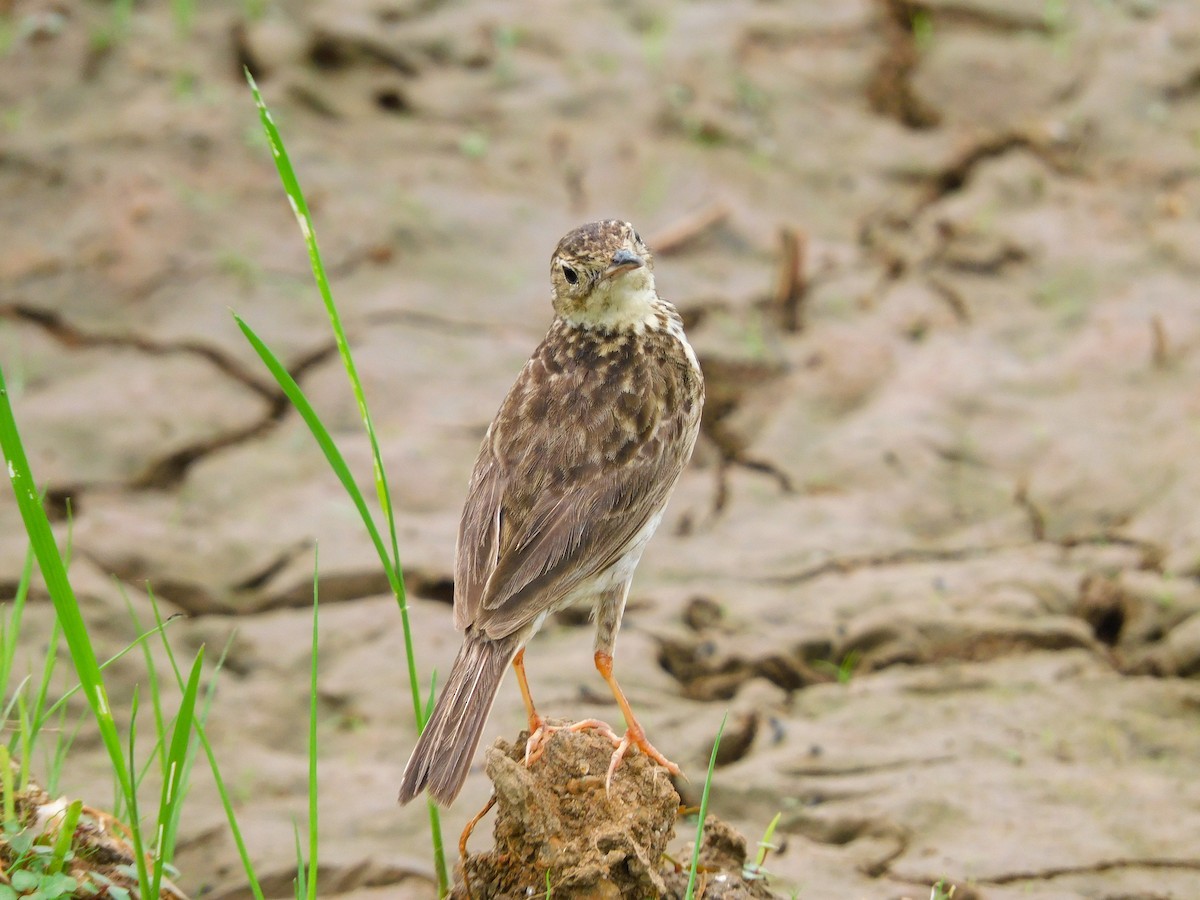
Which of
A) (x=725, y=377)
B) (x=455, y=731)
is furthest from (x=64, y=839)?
(x=725, y=377)

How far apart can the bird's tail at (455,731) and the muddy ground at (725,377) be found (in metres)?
0.97

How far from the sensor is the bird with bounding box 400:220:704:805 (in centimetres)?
369

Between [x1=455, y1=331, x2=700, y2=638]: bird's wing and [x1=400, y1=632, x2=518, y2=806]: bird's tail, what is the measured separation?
0.11 meters

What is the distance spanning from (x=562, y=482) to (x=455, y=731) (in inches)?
33.1

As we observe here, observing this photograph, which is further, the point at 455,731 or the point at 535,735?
the point at 535,735

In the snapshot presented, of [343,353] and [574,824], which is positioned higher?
[343,353]

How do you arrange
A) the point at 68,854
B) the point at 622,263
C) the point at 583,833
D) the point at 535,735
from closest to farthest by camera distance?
the point at 68,854
the point at 583,833
the point at 535,735
the point at 622,263

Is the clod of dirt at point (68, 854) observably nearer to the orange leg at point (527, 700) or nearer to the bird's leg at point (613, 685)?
the orange leg at point (527, 700)

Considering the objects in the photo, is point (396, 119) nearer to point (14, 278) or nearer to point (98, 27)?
point (98, 27)

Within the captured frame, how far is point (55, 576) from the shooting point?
290 centimetres

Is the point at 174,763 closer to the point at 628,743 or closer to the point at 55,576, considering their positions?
the point at 55,576

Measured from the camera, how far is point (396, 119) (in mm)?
7781

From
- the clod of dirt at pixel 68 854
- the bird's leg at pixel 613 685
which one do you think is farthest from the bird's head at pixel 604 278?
the clod of dirt at pixel 68 854

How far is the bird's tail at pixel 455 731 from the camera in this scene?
3268mm
